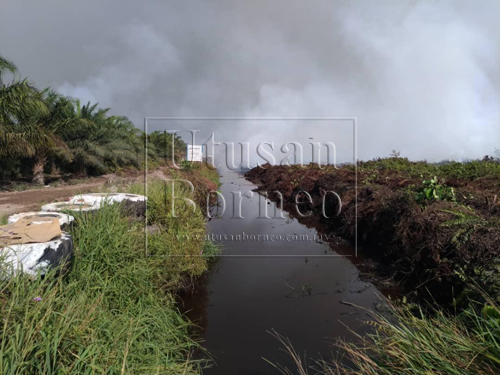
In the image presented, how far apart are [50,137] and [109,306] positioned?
40.3 feet

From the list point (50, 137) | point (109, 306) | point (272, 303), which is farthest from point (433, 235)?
point (50, 137)

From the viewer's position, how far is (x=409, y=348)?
1.84 meters

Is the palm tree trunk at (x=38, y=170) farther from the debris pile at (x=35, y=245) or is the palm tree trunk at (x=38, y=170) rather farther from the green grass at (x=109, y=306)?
the debris pile at (x=35, y=245)

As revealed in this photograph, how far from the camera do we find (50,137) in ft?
41.2

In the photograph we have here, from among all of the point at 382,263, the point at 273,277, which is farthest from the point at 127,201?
the point at 382,263

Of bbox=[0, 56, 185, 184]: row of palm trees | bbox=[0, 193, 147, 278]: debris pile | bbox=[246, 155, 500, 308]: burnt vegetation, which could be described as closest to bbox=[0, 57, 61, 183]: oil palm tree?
bbox=[0, 56, 185, 184]: row of palm trees

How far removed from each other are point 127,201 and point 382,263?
4.63 metres

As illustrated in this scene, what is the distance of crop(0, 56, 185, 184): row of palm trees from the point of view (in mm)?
11188

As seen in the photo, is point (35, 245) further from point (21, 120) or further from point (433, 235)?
point (21, 120)

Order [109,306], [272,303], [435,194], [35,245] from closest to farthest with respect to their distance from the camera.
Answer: [35,245], [109,306], [272,303], [435,194]

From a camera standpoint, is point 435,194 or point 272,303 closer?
point 272,303

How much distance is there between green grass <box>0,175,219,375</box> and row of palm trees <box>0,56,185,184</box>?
931cm

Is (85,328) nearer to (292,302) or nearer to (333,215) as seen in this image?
(292,302)

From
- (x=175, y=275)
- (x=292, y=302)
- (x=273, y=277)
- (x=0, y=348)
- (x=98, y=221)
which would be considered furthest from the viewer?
(x=273, y=277)
